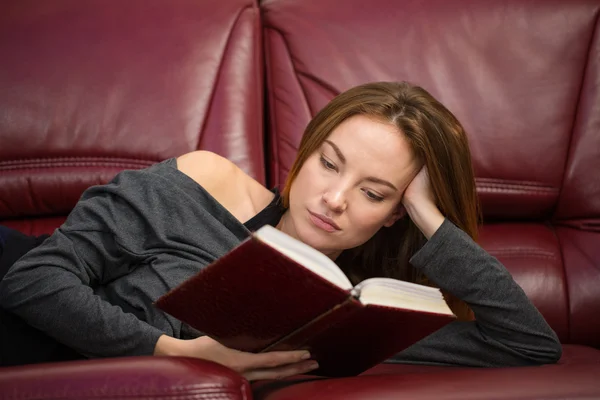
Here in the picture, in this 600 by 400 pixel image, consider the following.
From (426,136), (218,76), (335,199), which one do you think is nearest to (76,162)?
(218,76)

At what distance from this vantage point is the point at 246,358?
1018 millimetres

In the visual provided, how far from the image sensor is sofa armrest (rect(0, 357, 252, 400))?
0.80 metres

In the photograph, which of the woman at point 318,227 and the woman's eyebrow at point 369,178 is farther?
the woman's eyebrow at point 369,178

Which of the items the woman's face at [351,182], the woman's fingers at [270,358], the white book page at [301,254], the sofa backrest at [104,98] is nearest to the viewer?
the white book page at [301,254]

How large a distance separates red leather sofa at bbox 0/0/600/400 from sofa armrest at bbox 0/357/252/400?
0.80 meters

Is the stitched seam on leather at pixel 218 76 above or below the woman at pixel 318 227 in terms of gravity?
above

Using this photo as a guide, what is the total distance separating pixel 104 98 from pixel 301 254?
94cm

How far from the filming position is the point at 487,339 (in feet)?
4.17

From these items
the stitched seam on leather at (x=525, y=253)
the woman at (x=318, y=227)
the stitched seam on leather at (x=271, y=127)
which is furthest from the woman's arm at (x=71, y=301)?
the stitched seam on leather at (x=525, y=253)

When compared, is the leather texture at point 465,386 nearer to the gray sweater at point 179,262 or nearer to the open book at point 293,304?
the open book at point 293,304

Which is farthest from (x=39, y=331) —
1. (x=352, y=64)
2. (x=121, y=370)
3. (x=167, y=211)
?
(x=352, y=64)

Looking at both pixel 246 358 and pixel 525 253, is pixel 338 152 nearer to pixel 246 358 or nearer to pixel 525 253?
pixel 246 358

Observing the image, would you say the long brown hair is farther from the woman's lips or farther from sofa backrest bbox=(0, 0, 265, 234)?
sofa backrest bbox=(0, 0, 265, 234)

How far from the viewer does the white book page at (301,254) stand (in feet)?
2.55
